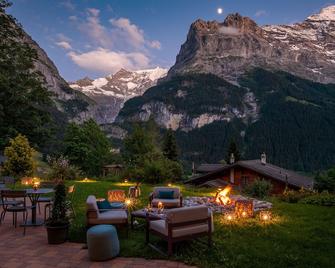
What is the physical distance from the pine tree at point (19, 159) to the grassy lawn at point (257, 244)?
13558mm

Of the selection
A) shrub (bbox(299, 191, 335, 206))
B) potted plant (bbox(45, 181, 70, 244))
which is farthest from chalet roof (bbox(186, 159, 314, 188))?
potted plant (bbox(45, 181, 70, 244))

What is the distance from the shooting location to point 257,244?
27.9 feet

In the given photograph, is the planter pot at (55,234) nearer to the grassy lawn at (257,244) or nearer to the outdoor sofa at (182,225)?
the grassy lawn at (257,244)

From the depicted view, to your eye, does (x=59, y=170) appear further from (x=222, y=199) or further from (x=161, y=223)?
(x=161, y=223)

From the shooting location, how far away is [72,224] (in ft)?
33.2

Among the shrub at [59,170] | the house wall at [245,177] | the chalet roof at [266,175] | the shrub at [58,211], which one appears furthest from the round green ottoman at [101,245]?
the house wall at [245,177]

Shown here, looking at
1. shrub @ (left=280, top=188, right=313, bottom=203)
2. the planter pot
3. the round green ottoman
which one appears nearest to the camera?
the round green ottoman

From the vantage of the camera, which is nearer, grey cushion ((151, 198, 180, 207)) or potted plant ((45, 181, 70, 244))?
potted plant ((45, 181, 70, 244))

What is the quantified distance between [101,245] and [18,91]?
2451 centimetres

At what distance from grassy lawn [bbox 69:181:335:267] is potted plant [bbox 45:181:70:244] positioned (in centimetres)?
41

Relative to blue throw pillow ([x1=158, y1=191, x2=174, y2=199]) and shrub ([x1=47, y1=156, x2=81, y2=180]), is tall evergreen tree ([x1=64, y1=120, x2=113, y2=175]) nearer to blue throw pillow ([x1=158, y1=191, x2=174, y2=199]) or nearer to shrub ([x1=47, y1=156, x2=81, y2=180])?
shrub ([x1=47, y1=156, x2=81, y2=180])

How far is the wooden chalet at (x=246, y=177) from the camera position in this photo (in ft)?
117

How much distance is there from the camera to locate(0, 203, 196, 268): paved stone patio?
22.7 ft

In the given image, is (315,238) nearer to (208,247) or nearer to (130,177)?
(208,247)
